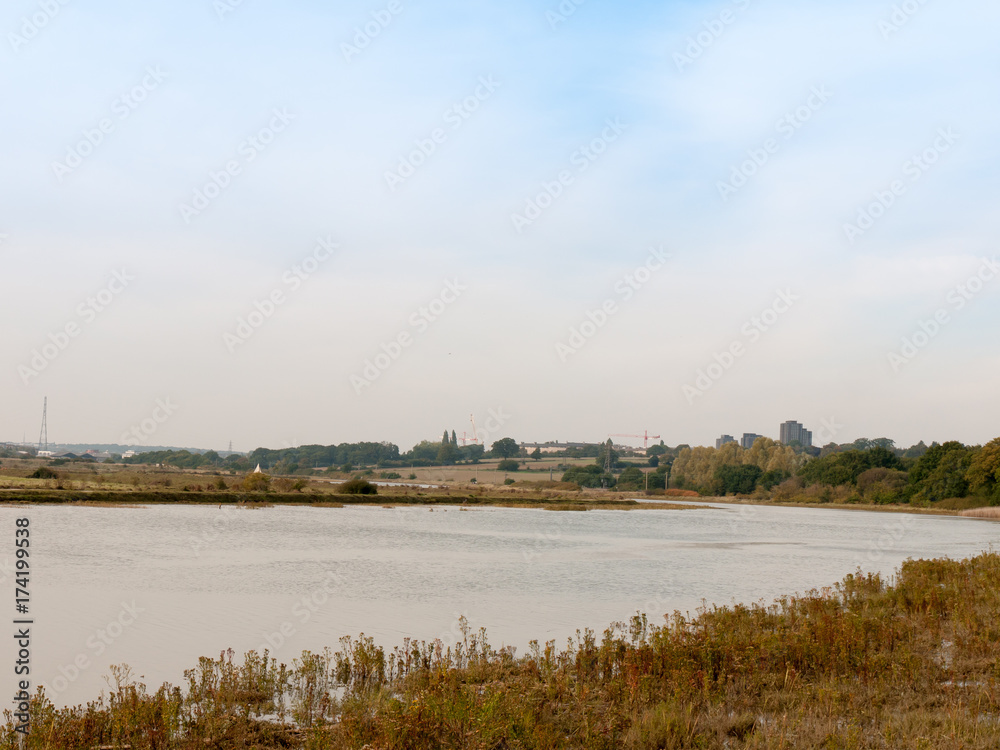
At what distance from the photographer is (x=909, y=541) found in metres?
54.0

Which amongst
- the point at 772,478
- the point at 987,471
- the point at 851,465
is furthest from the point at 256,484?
the point at 772,478

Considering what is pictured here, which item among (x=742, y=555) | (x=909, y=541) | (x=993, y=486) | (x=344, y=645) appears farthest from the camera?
(x=993, y=486)

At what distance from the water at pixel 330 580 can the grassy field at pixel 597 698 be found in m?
1.77

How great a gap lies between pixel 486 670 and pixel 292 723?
343 centimetres

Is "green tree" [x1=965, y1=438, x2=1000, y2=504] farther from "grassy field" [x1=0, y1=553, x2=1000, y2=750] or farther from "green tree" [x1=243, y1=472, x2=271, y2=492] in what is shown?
"grassy field" [x1=0, y1=553, x2=1000, y2=750]

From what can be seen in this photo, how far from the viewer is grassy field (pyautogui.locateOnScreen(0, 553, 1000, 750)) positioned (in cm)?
827

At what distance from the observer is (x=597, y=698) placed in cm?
1065

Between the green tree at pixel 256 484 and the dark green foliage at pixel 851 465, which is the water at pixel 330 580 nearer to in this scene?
the green tree at pixel 256 484

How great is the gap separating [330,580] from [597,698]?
46.6ft

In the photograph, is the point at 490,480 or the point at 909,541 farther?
the point at 490,480

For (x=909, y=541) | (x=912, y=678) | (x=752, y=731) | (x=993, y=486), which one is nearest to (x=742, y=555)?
(x=909, y=541)

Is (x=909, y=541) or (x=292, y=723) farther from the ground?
(x=292, y=723)

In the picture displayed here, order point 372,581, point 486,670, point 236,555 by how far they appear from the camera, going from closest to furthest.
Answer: point 486,670 → point 372,581 → point 236,555

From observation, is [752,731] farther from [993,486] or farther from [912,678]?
[993,486]
